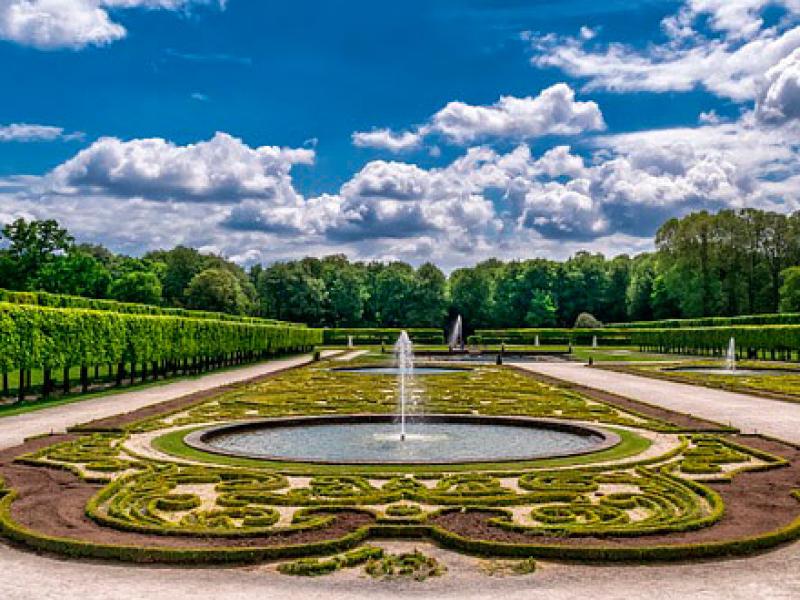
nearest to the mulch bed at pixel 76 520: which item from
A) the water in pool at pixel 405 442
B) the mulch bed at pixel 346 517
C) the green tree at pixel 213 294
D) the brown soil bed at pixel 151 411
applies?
the mulch bed at pixel 346 517

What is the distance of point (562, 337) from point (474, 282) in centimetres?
2929

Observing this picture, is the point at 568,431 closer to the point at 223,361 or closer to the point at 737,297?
the point at 223,361

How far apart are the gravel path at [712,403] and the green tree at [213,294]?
57273mm

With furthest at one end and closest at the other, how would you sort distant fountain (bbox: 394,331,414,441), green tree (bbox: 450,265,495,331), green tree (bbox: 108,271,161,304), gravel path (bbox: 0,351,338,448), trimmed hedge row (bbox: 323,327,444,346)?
1. green tree (bbox: 450,265,495,331)
2. green tree (bbox: 108,271,161,304)
3. trimmed hedge row (bbox: 323,327,444,346)
4. gravel path (bbox: 0,351,338,448)
5. distant fountain (bbox: 394,331,414,441)

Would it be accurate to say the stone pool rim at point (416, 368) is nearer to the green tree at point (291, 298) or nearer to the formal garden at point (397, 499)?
the formal garden at point (397, 499)

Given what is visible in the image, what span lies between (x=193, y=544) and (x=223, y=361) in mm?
36150

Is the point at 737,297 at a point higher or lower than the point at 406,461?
higher

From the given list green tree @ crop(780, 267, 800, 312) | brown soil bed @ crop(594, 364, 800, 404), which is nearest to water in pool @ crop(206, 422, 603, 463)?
brown soil bed @ crop(594, 364, 800, 404)

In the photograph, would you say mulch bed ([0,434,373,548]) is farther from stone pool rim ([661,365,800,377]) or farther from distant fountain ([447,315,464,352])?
distant fountain ([447,315,464,352])

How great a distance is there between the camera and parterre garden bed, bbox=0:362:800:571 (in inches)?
285

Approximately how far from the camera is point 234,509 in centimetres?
856

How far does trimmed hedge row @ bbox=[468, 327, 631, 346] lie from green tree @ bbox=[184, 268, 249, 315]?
2705 centimetres

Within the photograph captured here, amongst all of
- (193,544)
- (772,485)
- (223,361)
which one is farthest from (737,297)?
(193,544)

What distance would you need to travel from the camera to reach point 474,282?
97500 mm
